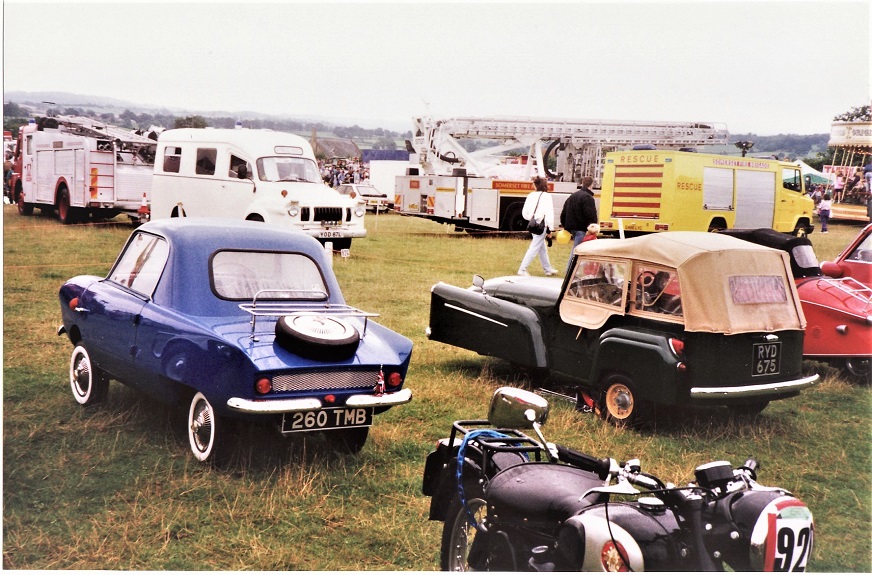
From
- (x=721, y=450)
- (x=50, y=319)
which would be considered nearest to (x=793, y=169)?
(x=721, y=450)

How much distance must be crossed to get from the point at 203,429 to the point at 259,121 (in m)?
2.13

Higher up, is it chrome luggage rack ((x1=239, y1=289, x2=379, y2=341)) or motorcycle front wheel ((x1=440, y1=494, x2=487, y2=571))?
chrome luggage rack ((x1=239, y1=289, x2=379, y2=341))

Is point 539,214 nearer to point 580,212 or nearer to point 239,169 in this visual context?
point 580,212

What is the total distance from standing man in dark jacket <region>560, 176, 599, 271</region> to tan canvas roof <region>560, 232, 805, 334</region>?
1.52 meters

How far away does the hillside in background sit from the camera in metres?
5.04

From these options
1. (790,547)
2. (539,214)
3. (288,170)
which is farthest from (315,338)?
(288,170)

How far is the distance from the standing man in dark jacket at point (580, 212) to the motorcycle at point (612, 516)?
3.90 m

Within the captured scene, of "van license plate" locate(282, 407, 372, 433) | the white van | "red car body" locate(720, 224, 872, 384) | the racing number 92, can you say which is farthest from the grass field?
the white van

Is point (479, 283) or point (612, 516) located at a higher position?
point (479, 283)

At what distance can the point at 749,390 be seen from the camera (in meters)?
4.82

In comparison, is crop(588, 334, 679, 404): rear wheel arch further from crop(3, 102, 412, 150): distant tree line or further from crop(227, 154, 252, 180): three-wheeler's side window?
crop(227, 154, 252, 180): three-wheeler's side window

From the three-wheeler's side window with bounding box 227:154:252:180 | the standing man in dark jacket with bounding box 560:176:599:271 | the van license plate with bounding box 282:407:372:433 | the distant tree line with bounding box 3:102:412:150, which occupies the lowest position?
the van license plate with bounding box 282:407:372:433

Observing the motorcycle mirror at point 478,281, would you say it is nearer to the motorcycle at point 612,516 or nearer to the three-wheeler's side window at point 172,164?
the motorcycle at point 612,516

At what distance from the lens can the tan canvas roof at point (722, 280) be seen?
4.83 metres
